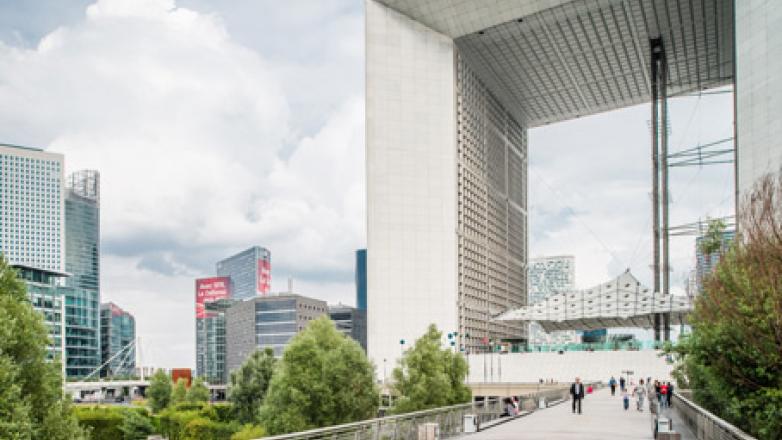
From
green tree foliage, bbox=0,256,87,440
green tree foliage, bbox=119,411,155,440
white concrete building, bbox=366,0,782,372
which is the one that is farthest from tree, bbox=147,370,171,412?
green tree foliage, bbox=0,256,87,440

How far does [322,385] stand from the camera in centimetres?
3906

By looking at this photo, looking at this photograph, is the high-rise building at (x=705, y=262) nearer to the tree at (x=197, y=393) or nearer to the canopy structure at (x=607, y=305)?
the canopy structure at (x=607, y=305)

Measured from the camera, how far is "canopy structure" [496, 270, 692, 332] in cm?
8256

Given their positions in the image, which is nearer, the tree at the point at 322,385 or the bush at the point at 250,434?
the tree at the point at 322,385

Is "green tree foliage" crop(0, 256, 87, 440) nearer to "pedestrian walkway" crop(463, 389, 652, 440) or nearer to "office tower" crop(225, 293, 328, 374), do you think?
"pedestrian walkway" crop(463, 389, 652, 440)

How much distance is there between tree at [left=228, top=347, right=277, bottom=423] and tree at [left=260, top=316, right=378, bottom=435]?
1892cm

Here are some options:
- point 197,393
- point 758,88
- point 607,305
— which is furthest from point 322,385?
point 607,305

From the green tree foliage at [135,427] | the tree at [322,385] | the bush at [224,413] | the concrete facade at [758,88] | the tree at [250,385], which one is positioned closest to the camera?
the tree at [322,385]

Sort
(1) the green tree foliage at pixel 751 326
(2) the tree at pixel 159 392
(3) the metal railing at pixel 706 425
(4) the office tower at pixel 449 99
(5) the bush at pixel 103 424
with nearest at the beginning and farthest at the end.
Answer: (3) the metal railing at pixel 706 425 < (1) the green tree foliage at pixel 751 326 < (5) the bush at pixel 103 424 < (2) the tree at pixel 159 392 < (4) the office tower at pixel 449 99

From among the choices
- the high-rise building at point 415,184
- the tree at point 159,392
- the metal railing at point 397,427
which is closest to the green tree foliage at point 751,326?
the metal railing at point 397,427

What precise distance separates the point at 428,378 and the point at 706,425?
20.4m

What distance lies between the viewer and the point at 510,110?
4562 inches

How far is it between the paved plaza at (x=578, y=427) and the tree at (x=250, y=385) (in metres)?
28.9

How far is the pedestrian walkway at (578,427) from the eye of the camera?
24672 millimetres
